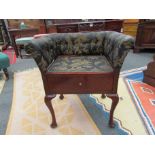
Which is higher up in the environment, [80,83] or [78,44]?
[78,44]

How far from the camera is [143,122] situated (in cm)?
135

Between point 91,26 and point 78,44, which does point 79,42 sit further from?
point 91,26

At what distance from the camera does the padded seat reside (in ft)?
3.76

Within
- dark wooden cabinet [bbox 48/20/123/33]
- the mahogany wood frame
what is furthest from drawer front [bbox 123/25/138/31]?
the mahogany wood frame

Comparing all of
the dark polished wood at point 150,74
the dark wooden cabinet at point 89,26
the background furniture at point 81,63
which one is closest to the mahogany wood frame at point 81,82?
the background furniture at point 81,63

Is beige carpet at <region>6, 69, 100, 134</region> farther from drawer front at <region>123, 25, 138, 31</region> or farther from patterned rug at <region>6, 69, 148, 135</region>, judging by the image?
drawer front at <region>123, 25, 138, 31</region>

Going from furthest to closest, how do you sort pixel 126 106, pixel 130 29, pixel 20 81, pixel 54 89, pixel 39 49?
pixel 130 29
pixel 20 81
pixel 126 106
pixel 54 89
pixel 39 49

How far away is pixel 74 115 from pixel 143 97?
2.82 feet

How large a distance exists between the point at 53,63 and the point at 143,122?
3.34ft

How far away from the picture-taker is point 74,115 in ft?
4.95

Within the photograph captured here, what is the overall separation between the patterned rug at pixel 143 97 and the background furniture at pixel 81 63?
36 cm

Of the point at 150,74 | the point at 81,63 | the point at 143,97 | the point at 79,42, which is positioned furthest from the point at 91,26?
the point at 81,63

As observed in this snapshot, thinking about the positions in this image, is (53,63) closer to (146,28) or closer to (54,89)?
(54,89)

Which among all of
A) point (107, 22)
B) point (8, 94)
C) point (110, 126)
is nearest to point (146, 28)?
point (107, 22)
